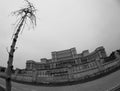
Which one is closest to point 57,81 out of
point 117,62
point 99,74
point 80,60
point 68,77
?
point 68,77

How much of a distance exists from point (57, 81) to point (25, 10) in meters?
Result: 22.5

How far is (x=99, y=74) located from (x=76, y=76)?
6137 millimetres

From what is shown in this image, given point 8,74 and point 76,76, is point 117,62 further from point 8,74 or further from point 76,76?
point 8,74

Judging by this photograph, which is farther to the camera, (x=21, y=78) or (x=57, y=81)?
(x=21, y=78)

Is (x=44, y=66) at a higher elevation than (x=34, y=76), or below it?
higher

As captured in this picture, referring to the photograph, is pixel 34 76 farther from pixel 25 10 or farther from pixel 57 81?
pixel 25 10

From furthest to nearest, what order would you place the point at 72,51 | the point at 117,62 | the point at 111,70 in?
1. the point at 72,51
2. the point at 117,62
3. the point at 111,70

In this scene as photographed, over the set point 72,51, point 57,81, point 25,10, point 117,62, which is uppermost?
point 72,51

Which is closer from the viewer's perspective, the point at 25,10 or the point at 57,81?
the point at 25,10

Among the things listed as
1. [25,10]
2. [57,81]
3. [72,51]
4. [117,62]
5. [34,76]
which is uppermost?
[72,51]

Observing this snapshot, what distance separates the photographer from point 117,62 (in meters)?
22.3

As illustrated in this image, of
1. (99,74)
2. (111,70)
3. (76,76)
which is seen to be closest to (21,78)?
→ (76,76)

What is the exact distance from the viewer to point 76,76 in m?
24.2

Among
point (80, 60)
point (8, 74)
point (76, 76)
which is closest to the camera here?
point (8, 74)
